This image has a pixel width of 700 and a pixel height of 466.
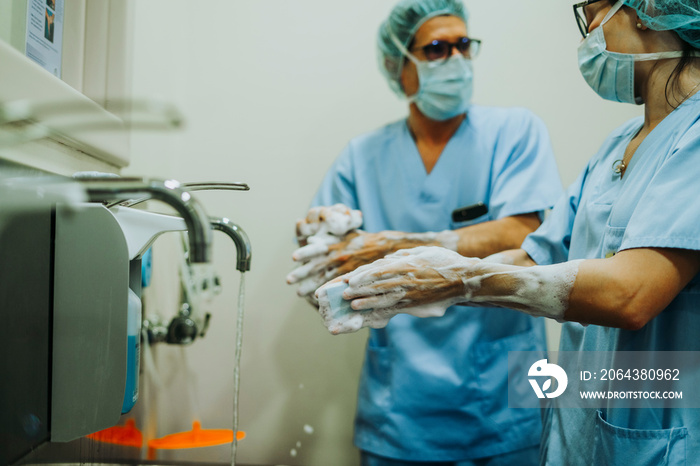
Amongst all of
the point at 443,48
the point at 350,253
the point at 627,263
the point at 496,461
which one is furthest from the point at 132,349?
the point at 443,48

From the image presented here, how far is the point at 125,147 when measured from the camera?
0.98 meters

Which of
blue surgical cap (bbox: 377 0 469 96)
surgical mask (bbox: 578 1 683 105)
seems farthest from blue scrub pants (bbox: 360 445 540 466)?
blue surgical cap (bbox: 377 0 469 96)

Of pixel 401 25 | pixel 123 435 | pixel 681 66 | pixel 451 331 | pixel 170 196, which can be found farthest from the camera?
pixel 401 25

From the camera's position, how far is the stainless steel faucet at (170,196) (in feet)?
1.47

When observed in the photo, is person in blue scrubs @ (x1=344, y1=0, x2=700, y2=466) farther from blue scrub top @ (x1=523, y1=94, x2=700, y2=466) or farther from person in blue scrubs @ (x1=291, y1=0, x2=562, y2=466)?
person in blue scrubs @ (x1=291, y1=0, x2=562, y2=466)

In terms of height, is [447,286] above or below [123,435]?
above

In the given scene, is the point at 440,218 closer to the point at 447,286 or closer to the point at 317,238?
the point at 317,238

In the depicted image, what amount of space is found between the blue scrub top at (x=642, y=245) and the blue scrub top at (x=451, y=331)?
0.19m

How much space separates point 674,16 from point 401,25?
0.63 meters

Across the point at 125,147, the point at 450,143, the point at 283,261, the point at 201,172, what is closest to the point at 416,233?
the point at 450,143

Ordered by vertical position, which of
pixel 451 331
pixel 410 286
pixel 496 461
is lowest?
pixel 496 461

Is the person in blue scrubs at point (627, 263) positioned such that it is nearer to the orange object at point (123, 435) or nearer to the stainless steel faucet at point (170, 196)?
the stainless steel faucet at point (170, 196)

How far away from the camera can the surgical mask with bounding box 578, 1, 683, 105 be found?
754 mm

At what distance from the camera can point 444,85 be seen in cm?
115
